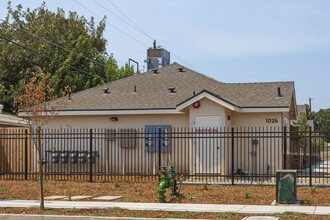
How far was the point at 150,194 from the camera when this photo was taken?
56.7 feet

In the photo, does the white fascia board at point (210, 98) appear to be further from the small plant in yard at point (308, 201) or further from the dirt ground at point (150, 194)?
the small plant in yard at point (308, 201)

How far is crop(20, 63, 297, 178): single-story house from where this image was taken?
2275 centimetres

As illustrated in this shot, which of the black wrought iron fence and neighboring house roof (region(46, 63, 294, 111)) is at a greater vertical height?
neighboring house roof (region(46, 63, 294, 111))

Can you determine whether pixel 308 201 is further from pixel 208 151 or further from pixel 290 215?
pixel 208 151

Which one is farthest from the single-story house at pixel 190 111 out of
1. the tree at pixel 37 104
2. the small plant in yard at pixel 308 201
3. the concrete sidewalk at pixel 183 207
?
the concrete sidewalk at pixel 183 207

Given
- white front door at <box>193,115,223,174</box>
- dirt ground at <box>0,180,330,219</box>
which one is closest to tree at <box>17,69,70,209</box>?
dirt ground at <box>0,180,330,219</box>

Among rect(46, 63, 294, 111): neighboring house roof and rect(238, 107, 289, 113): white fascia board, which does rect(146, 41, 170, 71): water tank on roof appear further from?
rect(238, 107, 289, 113): white fascia board

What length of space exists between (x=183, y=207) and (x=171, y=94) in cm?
1305

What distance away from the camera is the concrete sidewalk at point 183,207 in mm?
13314

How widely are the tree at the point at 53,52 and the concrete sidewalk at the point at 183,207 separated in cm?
2546

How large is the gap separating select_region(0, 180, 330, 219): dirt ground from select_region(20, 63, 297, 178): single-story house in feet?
6.06

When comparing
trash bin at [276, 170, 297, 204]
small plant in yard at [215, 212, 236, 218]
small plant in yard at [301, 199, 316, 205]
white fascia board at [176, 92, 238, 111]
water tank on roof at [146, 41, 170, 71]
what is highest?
water tank on roof at [146, 41, 170, 71]

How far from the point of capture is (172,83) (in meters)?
28.9

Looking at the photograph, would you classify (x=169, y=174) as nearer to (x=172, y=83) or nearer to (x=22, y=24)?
(x=172, y=83)
